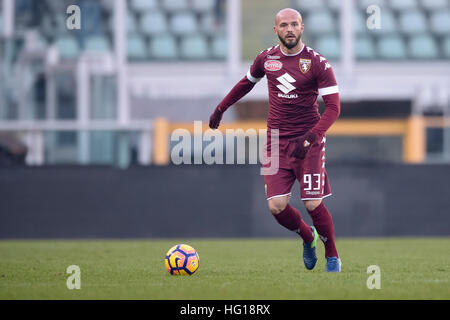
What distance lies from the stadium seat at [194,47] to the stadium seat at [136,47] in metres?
0.89

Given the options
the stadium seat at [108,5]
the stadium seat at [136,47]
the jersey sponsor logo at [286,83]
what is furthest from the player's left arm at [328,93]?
the stadium seat at [136,47]

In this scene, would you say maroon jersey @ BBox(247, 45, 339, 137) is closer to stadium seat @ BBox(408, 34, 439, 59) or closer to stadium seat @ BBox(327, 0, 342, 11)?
stadium seat @ BBox(408, 34, 439, 59)

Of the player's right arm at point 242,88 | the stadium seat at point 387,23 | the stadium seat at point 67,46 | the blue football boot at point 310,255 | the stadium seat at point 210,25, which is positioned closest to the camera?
the blue football boot at point 310,255

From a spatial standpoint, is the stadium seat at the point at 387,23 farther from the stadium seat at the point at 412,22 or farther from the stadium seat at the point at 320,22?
the stadium seat at the point at 320,22

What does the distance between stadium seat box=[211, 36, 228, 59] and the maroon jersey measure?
12310 mm

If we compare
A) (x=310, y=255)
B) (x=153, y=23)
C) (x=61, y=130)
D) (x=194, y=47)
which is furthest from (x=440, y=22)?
(x=310, y=255)

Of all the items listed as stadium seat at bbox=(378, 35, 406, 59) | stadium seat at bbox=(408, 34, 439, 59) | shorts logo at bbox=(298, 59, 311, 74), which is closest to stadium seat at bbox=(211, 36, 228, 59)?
stadium seat at bbox=(378, 35, 406, 59)

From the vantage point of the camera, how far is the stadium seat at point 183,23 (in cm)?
1956

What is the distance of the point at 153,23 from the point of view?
19.6 meters

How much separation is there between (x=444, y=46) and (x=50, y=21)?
9.11 m

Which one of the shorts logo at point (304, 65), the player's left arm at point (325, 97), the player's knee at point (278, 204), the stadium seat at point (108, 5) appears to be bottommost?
the player's knee at point (278, 204)

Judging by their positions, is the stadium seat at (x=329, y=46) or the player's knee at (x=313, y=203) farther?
the stadium seat at (x=329, y=46)
